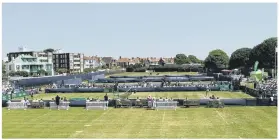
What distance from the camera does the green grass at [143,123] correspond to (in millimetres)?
22891

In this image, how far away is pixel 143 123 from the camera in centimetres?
2652

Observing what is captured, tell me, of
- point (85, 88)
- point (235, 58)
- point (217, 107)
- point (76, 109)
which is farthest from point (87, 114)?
point (235, 58)

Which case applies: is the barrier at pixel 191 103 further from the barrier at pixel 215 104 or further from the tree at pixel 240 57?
the tree at pixel 240 57

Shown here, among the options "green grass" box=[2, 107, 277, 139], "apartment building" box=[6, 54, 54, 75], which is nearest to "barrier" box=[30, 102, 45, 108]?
"green grass" box=[2, 107, 277, 139]

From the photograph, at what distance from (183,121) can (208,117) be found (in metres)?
2.51

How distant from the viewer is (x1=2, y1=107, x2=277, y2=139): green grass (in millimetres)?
22891

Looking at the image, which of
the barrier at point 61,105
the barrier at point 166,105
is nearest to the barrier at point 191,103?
the barrier at point 166,105

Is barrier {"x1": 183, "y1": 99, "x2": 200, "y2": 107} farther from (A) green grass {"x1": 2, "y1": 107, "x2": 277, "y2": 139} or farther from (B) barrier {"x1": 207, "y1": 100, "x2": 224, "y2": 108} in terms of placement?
(A) green grass {"x1": 2, "y1": 107, "x2": 277, "y2": 139}

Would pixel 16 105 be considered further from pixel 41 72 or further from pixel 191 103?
pixel 41 72

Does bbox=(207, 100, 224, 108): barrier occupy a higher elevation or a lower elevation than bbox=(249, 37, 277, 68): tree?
lower

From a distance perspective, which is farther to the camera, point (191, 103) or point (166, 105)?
point (191, 103)

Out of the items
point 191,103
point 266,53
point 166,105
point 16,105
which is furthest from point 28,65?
point 166,105

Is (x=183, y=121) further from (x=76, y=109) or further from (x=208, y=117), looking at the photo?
(x=76, y=109)

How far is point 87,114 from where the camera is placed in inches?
1227
